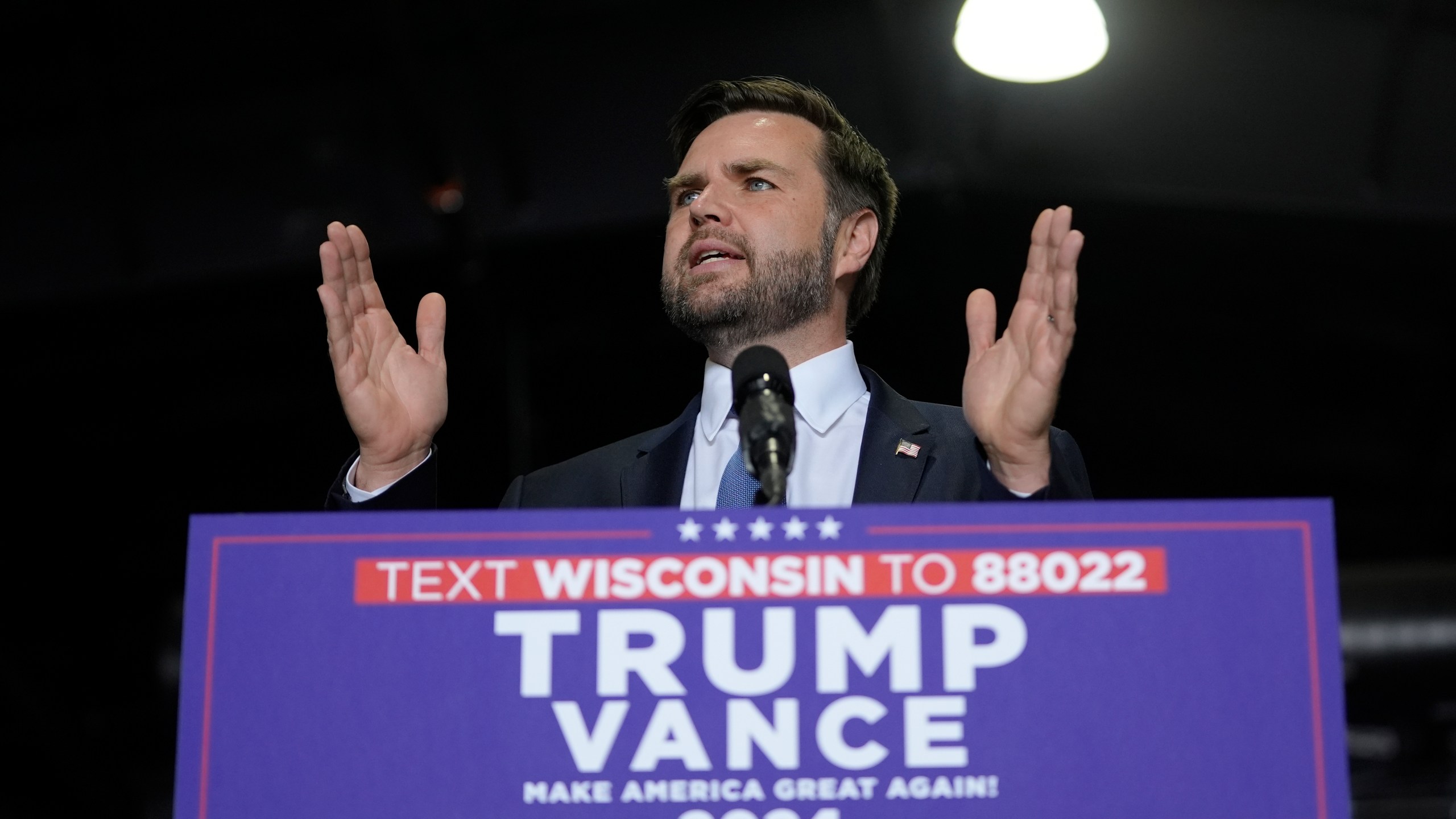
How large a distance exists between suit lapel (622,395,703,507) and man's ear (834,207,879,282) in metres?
0.37

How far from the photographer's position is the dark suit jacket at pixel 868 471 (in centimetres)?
170

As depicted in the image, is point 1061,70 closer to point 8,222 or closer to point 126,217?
point 126,217

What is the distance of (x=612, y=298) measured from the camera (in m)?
5.14

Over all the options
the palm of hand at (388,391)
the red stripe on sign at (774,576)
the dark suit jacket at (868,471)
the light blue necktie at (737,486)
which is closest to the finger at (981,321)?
the dark suit jacket at (868,471)

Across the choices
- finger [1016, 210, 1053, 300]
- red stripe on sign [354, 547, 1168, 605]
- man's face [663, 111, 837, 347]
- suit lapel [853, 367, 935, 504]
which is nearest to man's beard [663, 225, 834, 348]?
man's face [663, 111, 837, 347]

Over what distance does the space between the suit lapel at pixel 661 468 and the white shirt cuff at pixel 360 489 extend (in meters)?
0.33

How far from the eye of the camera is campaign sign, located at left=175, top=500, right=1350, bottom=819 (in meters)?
1.07

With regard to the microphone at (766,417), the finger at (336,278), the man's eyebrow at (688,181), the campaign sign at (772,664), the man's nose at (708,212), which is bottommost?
the campaign sign at (772,664)

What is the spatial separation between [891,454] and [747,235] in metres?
0.48

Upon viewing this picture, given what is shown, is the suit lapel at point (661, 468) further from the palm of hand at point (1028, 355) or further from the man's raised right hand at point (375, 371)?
the palm of hand at point (1028, 355)

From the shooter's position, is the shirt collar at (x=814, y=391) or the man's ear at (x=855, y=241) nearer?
the shirt collar at (x=814, y=391)

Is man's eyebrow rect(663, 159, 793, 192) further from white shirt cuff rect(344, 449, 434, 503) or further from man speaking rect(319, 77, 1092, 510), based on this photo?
white shirt cuff rect(344, 449, 434, 503)

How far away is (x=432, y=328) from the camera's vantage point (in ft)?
5.98

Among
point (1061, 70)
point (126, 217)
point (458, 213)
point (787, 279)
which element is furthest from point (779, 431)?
point (126, 217)
